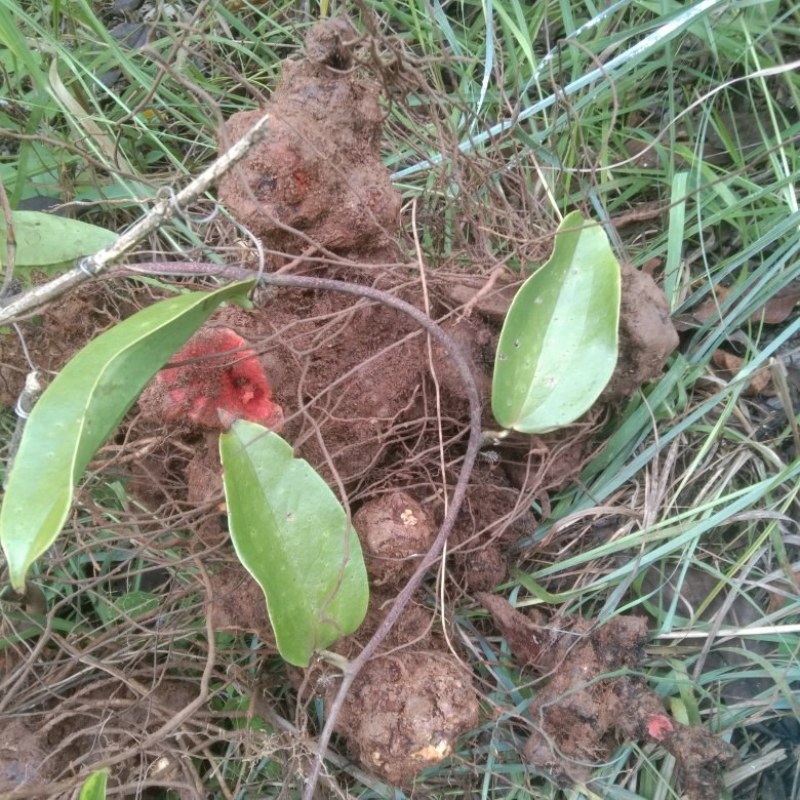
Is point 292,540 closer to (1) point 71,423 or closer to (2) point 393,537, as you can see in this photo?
(2) point 393,537

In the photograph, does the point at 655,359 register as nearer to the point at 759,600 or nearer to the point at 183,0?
the point at 759,600

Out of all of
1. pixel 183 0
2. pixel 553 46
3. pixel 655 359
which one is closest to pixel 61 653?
pixel 655 359

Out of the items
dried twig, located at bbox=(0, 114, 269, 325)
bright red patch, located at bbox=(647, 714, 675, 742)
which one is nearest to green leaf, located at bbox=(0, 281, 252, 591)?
dried twig, located at bbox=(0, 114, 269, 325)

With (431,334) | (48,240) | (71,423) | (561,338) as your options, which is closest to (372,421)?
(431,334)

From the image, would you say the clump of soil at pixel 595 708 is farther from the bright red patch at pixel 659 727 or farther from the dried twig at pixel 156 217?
the dried twig at pixel 156 217

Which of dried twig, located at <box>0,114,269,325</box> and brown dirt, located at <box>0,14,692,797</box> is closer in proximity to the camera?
dried twig, located at <box>0,114,269,325</box>

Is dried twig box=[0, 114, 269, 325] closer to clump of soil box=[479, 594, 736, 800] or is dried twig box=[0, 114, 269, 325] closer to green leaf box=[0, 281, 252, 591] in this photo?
green leaf box=[0, 281, 252, 591]
